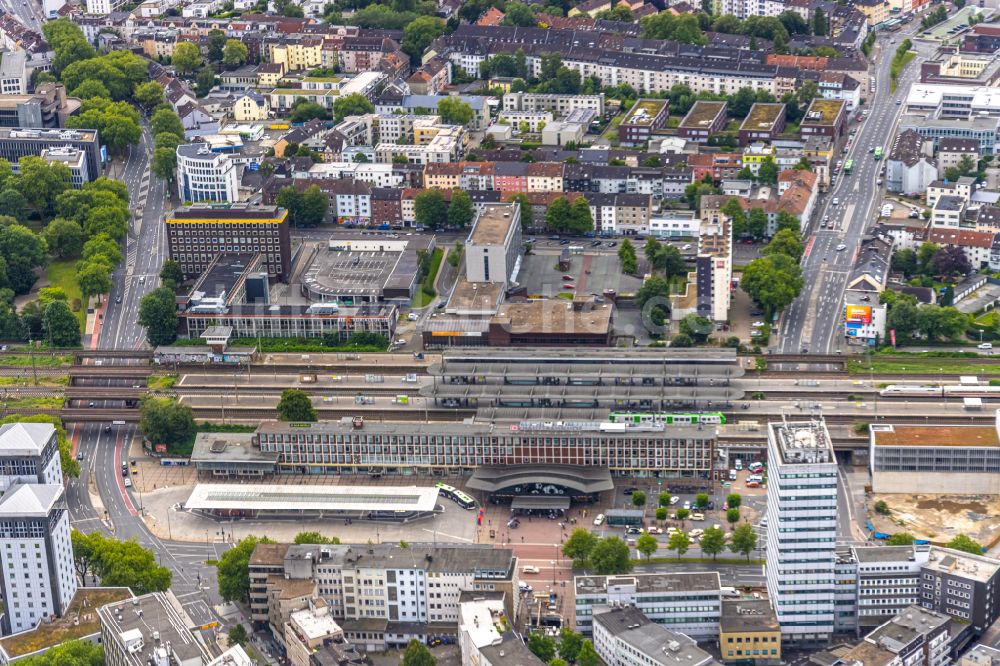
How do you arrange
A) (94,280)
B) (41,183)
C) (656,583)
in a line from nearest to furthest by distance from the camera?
(656,583) → (94,280) → (41,183)

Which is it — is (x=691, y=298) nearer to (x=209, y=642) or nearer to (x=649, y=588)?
(x=649, y=588)

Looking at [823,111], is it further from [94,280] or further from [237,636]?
[237,636]

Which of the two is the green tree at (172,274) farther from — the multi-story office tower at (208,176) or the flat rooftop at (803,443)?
the flat rooftop at (803,443)

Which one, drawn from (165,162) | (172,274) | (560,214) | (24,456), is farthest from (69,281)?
(24,456)

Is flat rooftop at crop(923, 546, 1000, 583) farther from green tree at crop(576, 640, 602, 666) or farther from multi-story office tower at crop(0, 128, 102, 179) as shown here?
multi-story office tower at crop(0, 128, 102, 179)

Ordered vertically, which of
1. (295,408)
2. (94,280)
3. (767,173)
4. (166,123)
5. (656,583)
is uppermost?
(166,123)

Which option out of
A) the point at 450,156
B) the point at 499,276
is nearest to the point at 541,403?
the point at 499,276

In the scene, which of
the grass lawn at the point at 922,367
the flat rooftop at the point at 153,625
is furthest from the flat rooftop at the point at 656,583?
the grass lawn at the point at 922,367
